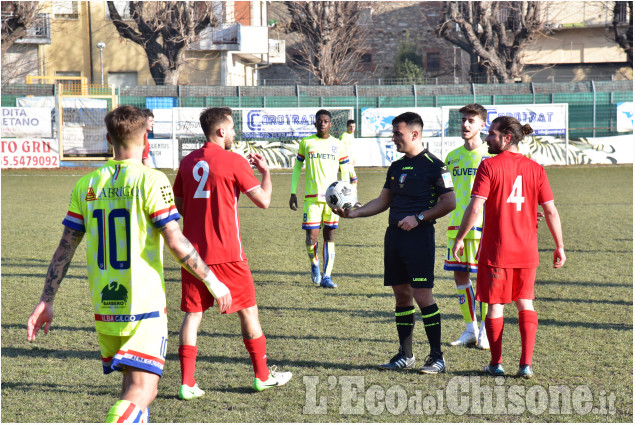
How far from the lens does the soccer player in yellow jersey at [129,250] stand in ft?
11.5

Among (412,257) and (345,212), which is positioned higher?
(345,212)

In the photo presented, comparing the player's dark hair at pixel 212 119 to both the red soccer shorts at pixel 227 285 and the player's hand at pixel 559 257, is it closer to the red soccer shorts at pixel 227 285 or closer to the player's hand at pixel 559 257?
the red soccer shorts at pixel 227 285

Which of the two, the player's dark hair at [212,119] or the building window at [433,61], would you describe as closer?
the player's dark hair at [212,119]

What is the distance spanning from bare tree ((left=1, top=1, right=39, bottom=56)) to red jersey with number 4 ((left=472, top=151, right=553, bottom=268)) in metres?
33.6

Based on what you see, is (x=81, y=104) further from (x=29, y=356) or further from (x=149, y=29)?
(x=29, y=356)

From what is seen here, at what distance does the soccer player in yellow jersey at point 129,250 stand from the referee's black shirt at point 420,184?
2252mm

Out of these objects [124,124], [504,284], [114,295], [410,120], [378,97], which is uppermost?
[378,97]

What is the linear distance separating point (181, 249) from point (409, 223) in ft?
7.17

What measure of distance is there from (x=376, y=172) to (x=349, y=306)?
66.0ft

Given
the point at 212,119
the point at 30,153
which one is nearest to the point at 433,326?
the point at 212,119

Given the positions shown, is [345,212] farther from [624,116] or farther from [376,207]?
[624,116]

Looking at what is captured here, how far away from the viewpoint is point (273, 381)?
4.98m

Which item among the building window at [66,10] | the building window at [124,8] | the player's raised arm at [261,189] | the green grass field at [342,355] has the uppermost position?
the building window at [66,10]

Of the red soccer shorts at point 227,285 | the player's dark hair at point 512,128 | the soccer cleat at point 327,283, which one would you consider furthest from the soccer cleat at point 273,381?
the soccer cleat at point 327,283
